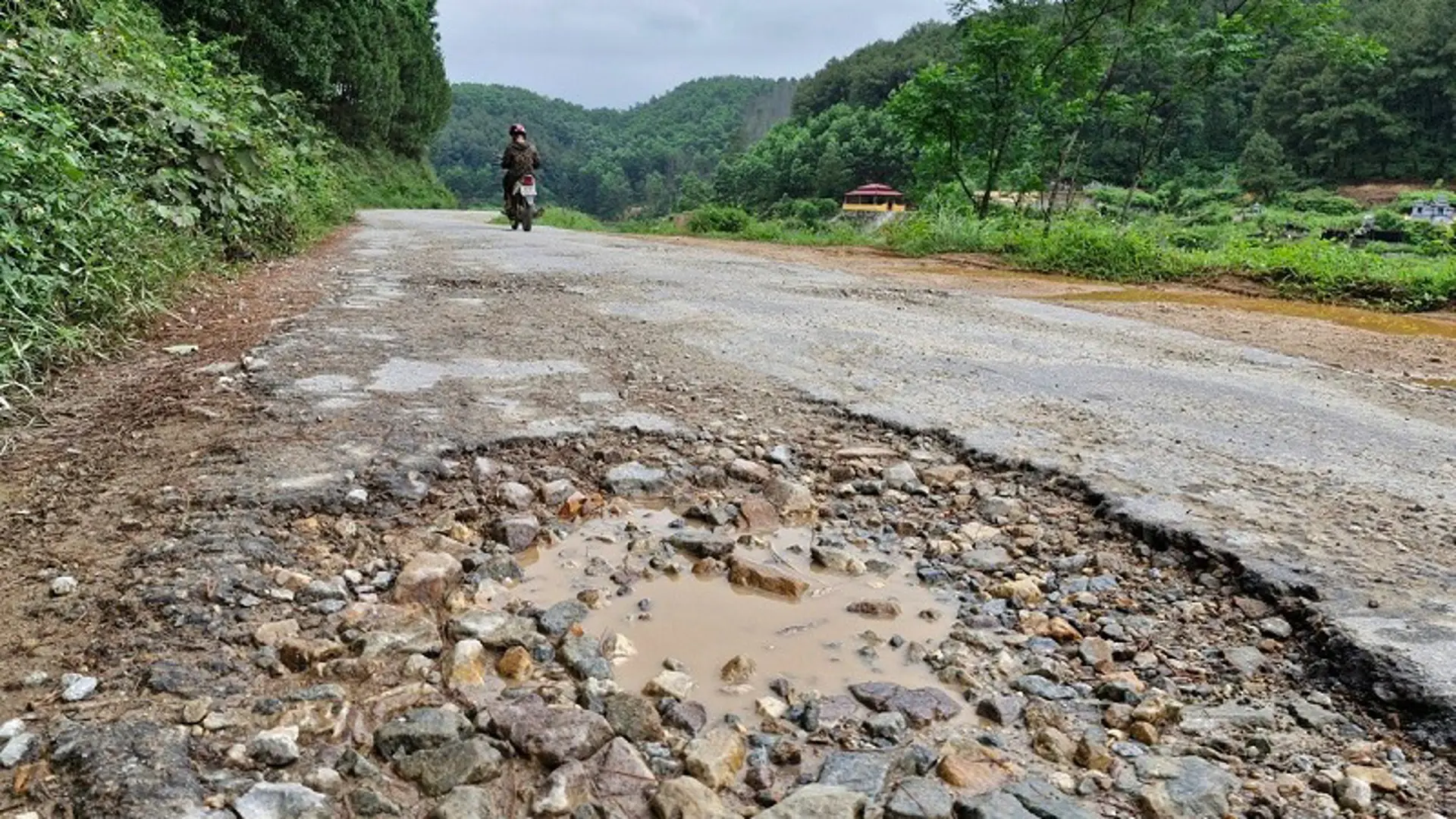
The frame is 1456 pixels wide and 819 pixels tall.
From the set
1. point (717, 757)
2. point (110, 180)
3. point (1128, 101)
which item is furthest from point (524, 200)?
point (717, 757)

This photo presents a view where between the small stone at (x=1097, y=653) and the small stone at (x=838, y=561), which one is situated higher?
the small stone at (x=1097, y=653)

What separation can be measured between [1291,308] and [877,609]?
5991mm

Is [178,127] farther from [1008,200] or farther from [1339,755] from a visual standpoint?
[1008,200]

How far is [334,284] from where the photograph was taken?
15.9 ft

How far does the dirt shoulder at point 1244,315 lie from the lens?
414 centimetres

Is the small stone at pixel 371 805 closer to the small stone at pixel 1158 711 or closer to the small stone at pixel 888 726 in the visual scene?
the small stone at pixel 888 726

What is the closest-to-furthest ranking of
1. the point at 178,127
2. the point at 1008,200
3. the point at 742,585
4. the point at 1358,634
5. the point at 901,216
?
the point at 1358,634
the point at 742,585
the point at 178,127
the point at 901,216
the point at 1008,200

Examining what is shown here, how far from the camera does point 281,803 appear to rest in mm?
1014

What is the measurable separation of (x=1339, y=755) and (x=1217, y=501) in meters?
0.94

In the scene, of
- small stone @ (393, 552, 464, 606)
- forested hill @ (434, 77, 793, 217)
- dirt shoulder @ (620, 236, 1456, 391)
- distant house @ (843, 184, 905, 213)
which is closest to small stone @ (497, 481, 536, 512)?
small stone @ (393, 552, 464, 606)

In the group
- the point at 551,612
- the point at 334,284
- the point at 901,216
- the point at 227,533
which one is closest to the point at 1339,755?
the point at 551,612

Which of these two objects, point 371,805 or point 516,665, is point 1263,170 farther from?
point 371,805

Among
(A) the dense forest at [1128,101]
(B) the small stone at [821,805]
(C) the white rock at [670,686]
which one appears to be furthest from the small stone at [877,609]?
(A) the dense forest at [1128,101]

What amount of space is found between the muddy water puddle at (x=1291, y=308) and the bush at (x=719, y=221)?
9.18 metres
